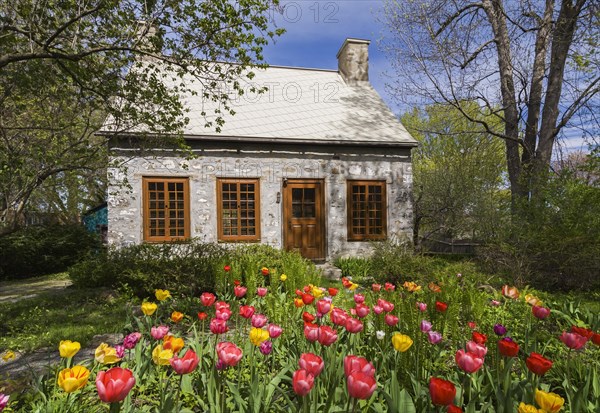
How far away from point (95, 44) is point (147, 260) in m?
3.62

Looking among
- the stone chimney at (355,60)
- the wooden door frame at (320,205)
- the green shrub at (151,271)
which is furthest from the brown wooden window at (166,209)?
the stone chimney at (355,60)

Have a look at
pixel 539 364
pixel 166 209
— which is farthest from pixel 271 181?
pixel 539 364

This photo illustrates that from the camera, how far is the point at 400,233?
10.4 meters

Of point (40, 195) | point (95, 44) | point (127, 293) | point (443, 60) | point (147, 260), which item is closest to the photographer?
point (95, 44)

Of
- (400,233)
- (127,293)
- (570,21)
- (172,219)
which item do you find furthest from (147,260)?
(570,21)

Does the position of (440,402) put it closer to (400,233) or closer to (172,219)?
(172,219)

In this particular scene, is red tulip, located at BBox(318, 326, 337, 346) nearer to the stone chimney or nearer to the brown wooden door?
the brown wooden door

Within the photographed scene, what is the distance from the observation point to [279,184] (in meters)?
9.73

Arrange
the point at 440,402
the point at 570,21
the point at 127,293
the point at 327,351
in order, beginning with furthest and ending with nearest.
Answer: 1. the point at 570,21
2. the point at 127,293
3. the point at 327,351
4. the point at 440,402

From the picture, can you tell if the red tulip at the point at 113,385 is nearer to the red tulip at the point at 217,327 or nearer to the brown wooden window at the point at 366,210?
the red tulip at the point at 217,327

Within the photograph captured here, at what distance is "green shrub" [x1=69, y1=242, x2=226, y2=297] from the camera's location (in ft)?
20.0

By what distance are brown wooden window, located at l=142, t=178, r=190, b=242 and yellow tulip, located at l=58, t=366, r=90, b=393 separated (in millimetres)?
7673

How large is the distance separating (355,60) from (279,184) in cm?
614

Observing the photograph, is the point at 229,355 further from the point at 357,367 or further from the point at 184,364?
the point at 357,367
